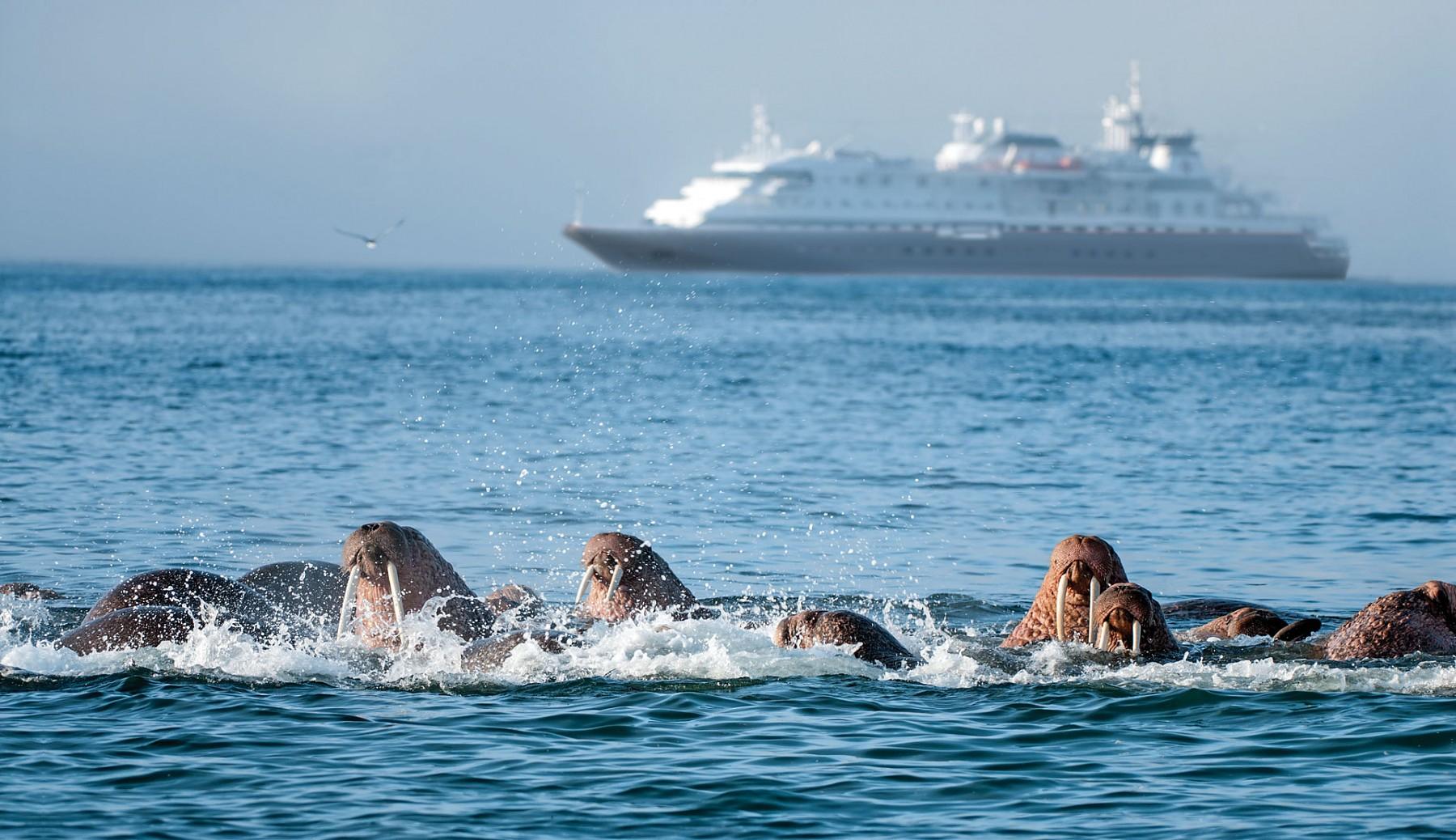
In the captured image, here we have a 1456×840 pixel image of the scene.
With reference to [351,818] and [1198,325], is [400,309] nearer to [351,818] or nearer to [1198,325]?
[1198,325]

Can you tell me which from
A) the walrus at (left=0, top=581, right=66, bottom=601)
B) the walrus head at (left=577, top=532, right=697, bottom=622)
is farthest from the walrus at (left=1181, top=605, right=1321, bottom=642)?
the walrus at (left=0, top=581, right=66, bottom=601)

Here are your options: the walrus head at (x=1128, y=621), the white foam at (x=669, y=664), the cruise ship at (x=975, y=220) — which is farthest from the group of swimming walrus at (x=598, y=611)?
the cruise ship at (x=975, y=220)

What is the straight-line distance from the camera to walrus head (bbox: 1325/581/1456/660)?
38.4 ft

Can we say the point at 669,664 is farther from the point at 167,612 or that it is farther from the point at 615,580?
the point at 167,612

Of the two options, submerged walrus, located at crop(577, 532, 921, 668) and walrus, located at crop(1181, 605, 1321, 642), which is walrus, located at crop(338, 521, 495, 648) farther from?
walrus, located at crop(1181, 605, 1321, 642)

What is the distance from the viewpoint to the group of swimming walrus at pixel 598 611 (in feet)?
36.9

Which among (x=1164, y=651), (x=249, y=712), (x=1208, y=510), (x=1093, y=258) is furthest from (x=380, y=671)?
(x=1093, y=258)

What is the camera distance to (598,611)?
478 inches

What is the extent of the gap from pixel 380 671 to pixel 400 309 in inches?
3486

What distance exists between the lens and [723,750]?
9578 millimetres

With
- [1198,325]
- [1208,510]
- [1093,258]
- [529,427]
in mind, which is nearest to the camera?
[1208,510]

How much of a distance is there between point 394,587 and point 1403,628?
623 cm

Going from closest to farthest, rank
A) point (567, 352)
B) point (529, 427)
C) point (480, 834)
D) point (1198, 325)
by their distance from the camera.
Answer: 1. point (480, 834)
2. point (529, 427)
3. point (567, 352)
4. point (1198, 325)

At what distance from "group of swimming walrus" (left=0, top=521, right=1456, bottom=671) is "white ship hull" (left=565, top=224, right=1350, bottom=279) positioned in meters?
135
